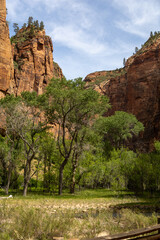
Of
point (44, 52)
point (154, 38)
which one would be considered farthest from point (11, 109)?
point (154, 38)

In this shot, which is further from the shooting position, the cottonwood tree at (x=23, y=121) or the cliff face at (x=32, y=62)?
the cliff face at (x=32, y=62)

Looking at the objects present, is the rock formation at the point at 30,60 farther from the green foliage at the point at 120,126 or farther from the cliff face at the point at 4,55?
the green foliage at the point at 120,126

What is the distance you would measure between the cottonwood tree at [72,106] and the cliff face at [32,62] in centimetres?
4818

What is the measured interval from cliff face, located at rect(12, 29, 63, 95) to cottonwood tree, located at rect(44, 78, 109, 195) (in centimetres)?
4818

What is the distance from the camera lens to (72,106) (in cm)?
2539

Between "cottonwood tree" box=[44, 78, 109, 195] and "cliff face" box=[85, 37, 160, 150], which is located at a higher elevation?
"cliff face" box=[85, 37, 160, 150]

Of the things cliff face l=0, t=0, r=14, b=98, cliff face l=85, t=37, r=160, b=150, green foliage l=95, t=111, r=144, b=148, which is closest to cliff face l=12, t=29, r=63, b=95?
cliff face l=0, t=0, r=14, b=98

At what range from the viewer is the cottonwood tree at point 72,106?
24453 mm

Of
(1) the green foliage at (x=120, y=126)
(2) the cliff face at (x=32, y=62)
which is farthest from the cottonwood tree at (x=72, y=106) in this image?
(2) the cliff face at (x=32, y=62)

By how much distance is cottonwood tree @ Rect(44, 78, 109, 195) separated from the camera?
24453 millimetres

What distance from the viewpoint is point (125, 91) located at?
9200 cm

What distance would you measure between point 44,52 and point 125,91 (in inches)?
1424

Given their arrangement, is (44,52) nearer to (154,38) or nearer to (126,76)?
(126,76)

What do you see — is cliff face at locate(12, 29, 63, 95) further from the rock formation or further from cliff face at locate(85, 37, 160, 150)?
cliff face at locate(85, 37, 160, 150)
